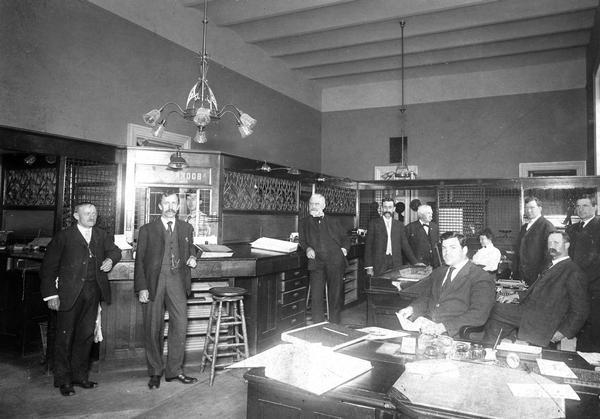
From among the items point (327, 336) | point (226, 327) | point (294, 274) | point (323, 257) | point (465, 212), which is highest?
point (465, 212)

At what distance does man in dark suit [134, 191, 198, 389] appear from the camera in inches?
162

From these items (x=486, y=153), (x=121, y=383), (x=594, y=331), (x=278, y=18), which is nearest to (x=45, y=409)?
(x=121, y=383)

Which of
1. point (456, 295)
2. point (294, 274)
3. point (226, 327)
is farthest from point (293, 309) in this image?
point (456, 295)

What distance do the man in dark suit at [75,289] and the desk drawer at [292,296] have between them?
194cm

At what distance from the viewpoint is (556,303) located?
11.0ft

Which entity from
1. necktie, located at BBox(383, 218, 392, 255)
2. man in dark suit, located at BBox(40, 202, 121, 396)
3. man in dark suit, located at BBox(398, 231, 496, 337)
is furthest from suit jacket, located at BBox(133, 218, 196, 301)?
necktie, located at BBox(383, 218, 392, 255)

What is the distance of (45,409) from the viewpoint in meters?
3.65

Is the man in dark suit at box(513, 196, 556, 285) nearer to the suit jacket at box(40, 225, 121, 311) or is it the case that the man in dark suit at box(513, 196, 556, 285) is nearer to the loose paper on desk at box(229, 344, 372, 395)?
the loose paper on desk at box(229, 344, 372, 395)

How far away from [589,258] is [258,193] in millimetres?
4415

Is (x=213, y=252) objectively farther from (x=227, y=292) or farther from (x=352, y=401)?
(x=352, y=401)

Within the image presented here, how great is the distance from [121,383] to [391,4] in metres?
6.38

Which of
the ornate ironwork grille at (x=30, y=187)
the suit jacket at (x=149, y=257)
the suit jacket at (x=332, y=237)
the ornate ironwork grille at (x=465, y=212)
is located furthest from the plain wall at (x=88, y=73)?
the ornate ironwork grille at (x=465, y=212)

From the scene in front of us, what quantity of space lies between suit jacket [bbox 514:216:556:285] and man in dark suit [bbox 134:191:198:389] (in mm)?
3952

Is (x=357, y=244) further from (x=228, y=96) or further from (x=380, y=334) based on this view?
(x=380, y=334)
